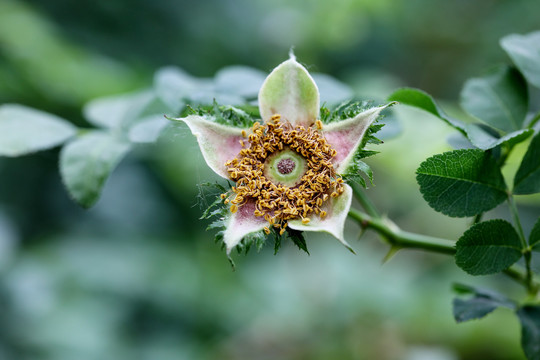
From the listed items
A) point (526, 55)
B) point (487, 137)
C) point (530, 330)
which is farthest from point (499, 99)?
point (530, 330)

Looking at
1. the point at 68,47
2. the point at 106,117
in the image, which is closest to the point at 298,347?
the point at 106,117

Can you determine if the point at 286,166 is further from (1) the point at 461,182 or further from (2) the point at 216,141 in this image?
(1) the point at 461,182

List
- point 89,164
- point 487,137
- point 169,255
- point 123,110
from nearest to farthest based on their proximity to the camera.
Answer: point 487,137
point 89,164
point 123,110
point 169,255

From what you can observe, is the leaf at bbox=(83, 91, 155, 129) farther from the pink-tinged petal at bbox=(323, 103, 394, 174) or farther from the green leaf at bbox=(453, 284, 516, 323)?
the green leaf at bbox=(453, 284, 516, 323)

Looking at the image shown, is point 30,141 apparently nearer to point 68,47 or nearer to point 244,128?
point 244,128

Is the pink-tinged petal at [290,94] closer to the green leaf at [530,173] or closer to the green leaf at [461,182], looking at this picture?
the green leaf at [461,182]

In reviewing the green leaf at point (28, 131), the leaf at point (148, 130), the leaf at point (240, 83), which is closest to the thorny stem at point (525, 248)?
the leaf at point (240, 83)
